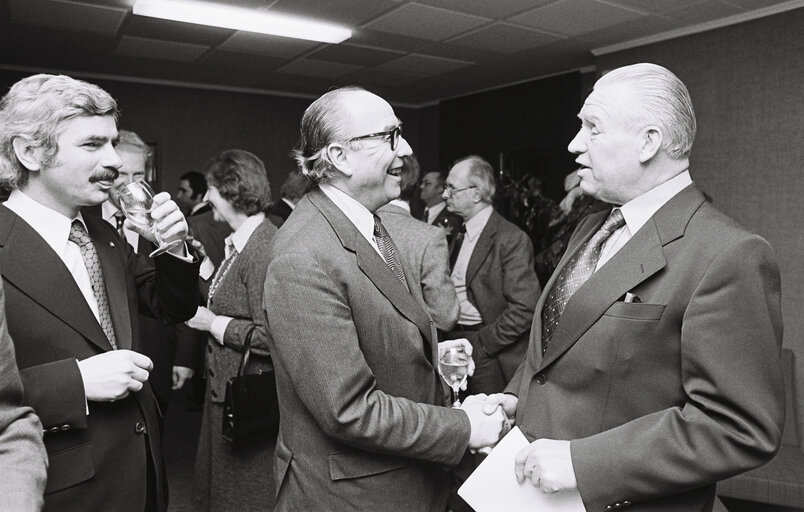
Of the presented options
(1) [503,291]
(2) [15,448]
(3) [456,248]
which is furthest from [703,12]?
(2) [15,448]

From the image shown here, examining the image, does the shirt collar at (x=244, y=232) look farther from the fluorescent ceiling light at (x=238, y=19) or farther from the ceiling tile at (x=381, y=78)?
the ceiling tile at (x=381, y=78)

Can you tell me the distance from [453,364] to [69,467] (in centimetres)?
96

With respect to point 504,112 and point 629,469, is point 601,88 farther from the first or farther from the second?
point 504,112

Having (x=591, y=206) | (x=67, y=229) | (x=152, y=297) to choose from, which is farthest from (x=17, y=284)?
(x=591, y=206)

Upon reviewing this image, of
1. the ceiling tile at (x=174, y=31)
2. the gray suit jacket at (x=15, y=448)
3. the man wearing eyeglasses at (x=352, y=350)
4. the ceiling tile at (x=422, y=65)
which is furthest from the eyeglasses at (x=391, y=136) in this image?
the ceiling tile at (x=422, y=65)

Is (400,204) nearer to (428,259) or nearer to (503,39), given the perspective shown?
(428,259)

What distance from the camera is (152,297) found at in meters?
1.91

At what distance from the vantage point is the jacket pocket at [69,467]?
1391 mm

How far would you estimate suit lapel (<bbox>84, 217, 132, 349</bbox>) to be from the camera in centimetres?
164

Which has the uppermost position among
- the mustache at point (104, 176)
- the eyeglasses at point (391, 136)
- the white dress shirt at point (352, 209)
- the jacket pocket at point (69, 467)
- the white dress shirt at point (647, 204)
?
the eyeglasses at point (391, 136)

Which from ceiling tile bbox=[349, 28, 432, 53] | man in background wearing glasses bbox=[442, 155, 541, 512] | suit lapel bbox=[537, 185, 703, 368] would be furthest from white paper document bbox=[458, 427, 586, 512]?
ceiling tile bbox=[349, 28, 432, 53]

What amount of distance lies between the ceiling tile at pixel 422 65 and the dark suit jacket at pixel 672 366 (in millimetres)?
5484

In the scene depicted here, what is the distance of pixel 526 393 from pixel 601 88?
723mm

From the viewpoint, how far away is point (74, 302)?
4.89ft
